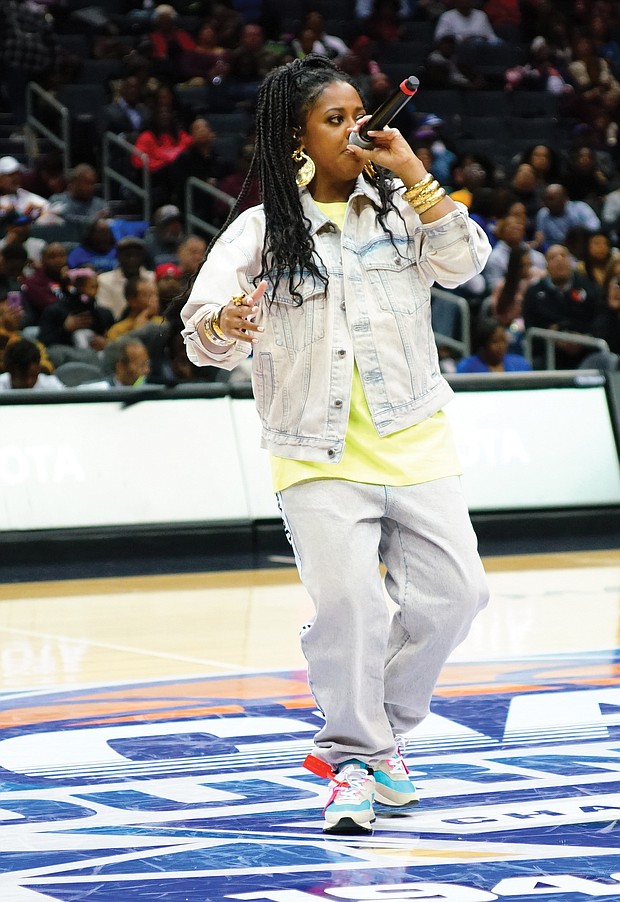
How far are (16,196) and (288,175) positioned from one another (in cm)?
1006

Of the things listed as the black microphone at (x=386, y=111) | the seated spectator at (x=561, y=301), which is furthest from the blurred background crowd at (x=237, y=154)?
the black microphone at (x=386, y=111)

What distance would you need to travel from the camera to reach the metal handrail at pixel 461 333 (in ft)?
40.5

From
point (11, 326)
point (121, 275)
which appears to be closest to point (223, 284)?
point (11, 326)

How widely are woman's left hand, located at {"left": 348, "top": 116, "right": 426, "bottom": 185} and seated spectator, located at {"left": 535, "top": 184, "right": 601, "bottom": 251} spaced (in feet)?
35.8

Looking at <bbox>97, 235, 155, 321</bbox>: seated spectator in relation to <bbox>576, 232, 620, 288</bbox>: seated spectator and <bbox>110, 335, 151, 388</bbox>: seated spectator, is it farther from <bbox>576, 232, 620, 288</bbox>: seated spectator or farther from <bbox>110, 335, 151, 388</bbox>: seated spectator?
<bbox>576, 232, 620, 288</bbox>: seated spectator

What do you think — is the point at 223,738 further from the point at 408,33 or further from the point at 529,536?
the point at 408,33

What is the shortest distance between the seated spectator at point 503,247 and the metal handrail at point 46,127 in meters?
4.00

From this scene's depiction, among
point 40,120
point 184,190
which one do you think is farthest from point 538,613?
point 40,120

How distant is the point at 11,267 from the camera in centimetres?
1209

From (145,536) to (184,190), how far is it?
5798 mm

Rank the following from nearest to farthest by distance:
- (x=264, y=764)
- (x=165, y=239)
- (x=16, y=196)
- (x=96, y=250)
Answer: (x=264, y=764), (x=96, y=250), (x=165, y=239), (x=16, y=196)

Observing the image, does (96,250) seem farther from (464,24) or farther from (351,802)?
(351,802)

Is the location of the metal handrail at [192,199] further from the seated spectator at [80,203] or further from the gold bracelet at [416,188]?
the gold bracelet at [416,188]

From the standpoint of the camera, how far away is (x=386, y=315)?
3988mm
